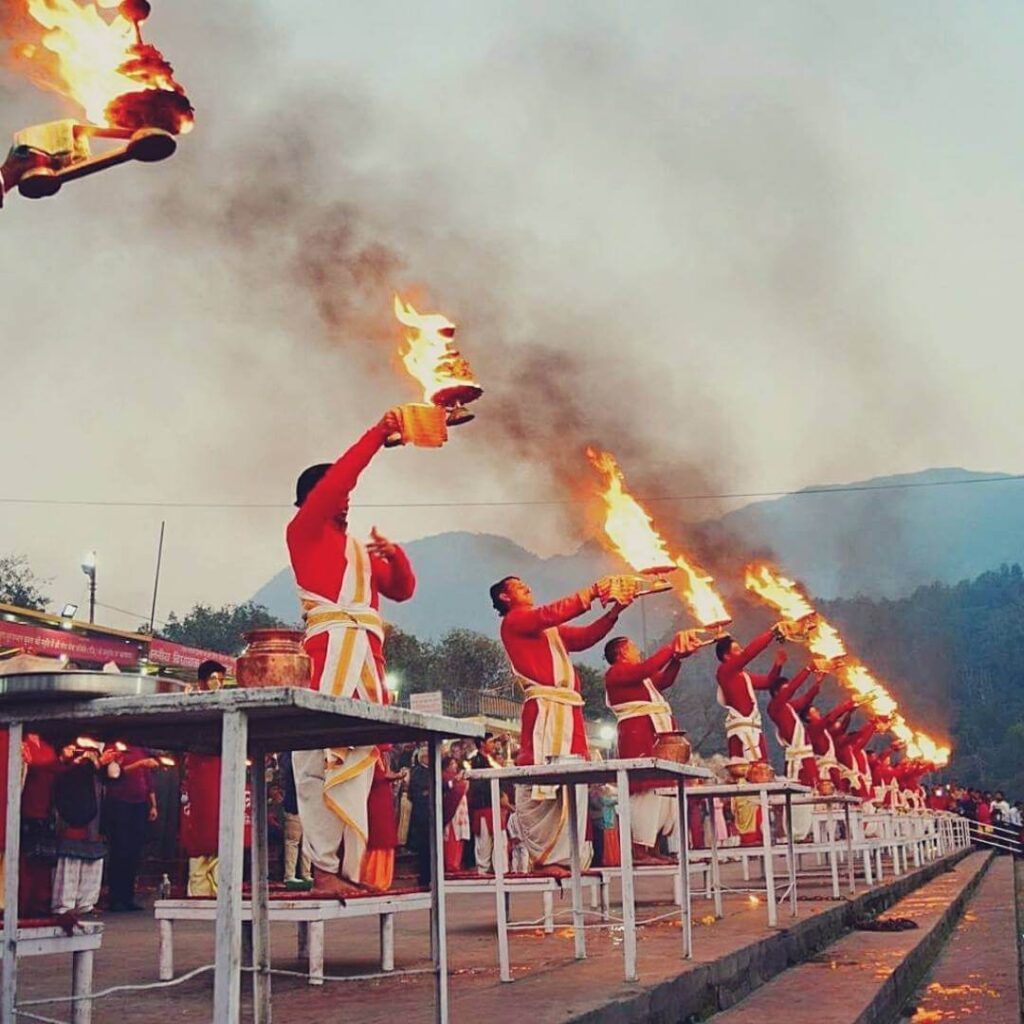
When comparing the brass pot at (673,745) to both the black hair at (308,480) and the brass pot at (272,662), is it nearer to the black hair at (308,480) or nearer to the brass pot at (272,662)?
the black hair at (308,480)

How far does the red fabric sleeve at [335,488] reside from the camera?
6.20 m

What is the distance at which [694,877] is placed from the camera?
1262cm

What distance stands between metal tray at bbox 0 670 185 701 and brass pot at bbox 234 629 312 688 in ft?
1.07

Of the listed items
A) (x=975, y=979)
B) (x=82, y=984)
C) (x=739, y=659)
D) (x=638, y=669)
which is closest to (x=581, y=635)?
(x=638, y=669)

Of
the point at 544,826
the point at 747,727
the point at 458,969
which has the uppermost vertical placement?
the point at 747,727

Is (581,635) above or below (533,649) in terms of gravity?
above

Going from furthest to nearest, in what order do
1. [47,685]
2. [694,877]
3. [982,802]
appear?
[982,802]
[694,877]
[47,685]

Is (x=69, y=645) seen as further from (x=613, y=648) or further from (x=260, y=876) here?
(x=260, y=876)

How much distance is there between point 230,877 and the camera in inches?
127

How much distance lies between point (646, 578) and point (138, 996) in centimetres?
448

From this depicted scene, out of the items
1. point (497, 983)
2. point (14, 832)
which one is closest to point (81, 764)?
point (497, 983)

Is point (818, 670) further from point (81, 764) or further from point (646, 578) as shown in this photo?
point (81, 764)

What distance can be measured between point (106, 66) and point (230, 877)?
3382 mm

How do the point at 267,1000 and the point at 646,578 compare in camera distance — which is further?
the point at 646,578
